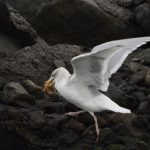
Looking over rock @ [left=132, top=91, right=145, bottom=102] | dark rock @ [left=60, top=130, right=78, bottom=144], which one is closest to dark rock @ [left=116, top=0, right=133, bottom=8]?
rock @ [left=132, top=91, right=145, bottom=102]

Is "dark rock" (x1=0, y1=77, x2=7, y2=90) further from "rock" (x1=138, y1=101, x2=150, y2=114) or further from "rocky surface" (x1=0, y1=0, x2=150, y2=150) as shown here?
"rock" (x1=138, y1=101, x2=150, y2=114)

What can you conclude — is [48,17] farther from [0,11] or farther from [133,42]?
[133,42]

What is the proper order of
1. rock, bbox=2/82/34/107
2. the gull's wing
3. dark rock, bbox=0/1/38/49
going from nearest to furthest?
the gull's wing, rock, bbox=2/82/34/107, dark rock, bbox=0/1/38/49

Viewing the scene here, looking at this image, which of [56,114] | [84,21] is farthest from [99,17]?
[56,114]

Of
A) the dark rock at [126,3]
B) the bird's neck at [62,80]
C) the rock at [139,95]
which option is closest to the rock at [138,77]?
the rock at [139,95]

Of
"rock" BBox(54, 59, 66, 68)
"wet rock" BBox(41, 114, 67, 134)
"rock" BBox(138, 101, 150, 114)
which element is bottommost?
"rock" BBox(54, 59, 66, 68)
